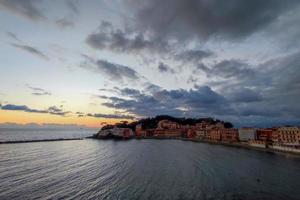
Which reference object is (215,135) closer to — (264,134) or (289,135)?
(264,134)

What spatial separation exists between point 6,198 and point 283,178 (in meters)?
36.7

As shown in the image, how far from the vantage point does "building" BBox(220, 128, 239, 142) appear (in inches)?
4265

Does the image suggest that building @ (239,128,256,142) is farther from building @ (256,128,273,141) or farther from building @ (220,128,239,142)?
building @ (220,128,239,142)

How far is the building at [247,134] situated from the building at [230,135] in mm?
2826

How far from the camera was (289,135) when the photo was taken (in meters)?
78.8

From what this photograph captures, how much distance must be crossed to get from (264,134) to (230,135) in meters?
17.6

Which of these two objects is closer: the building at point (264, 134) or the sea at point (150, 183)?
the sea at point (150, 183)

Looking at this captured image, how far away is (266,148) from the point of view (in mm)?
75312

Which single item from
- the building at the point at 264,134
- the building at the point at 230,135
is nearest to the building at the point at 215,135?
the building at the point at 230,135

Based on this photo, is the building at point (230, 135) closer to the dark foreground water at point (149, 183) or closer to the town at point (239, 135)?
the town at point (239, 135)

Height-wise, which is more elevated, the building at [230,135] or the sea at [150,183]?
the building at [230,135]

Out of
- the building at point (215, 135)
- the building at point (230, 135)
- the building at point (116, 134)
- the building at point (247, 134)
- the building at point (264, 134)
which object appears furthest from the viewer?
the building at point (116, 134)

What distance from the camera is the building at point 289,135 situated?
75438 millimetres

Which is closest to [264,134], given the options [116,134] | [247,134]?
[247,134]
